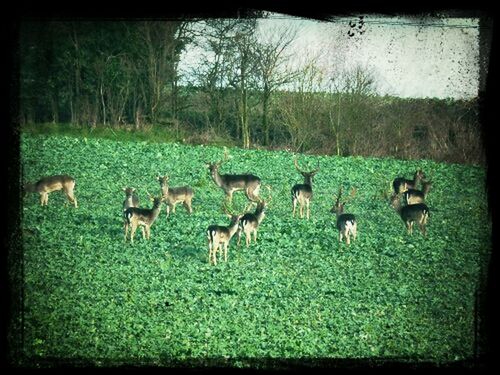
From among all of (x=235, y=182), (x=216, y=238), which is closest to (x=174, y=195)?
(x=235, y=182)

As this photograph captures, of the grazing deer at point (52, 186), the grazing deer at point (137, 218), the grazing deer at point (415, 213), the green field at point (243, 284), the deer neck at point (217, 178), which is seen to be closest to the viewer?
the green field at point (243, 284)

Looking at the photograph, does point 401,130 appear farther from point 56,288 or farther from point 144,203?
point 56,288

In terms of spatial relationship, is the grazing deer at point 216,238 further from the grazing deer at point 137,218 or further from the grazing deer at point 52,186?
the grazing deer at point 52,186

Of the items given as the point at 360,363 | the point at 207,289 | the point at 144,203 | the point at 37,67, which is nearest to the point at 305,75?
the point at 144,203

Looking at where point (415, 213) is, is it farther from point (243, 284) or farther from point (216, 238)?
point (243, 284)

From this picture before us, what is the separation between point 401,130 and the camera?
19.4m

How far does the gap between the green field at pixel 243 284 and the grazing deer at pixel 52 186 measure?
230mm

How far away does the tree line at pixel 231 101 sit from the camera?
55.0 feet

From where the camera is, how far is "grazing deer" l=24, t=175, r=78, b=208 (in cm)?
1441

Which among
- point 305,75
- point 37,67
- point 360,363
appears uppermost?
point 305,75

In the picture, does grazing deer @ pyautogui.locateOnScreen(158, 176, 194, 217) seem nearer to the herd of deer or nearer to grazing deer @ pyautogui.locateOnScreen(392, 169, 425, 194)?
the herd of deer

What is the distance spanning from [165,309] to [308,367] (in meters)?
3.91

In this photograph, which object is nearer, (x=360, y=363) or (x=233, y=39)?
(x=360, y=363)

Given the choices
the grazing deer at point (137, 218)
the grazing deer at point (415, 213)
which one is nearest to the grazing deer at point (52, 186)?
the grazing deer at point (137, 218)
